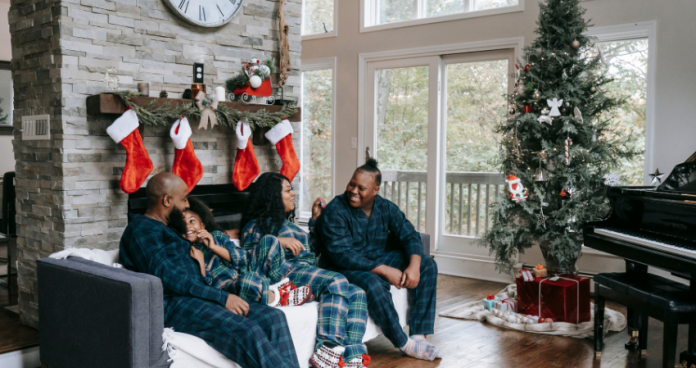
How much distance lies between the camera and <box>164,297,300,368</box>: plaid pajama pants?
2.14 metres

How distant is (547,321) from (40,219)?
112 inches

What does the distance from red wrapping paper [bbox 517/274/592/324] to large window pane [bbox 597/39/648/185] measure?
1.05m

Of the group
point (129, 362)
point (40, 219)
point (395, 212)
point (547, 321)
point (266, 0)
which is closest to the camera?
point (129, 362)

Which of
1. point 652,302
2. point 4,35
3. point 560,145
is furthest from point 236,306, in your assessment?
point 4,35

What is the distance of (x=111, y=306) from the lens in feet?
6.78

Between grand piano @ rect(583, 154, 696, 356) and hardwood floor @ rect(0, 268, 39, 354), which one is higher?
grand piano @ rect(583, 154, 696, 356)

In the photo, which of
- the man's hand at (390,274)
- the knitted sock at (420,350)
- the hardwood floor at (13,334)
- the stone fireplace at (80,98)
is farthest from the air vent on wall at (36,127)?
the knitted sock at (420,350)

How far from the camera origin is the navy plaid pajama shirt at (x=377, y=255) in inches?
111

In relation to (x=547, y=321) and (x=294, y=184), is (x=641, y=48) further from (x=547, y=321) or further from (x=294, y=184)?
(x=294, y=184)

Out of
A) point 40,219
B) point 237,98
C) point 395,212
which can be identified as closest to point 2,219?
point 40,219

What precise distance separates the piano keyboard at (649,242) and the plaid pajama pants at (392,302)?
918 millimetres

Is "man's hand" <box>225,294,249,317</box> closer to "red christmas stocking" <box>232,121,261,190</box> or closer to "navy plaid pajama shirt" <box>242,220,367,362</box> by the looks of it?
"navy plaid pajama shirt" <box>242,220,367,362</box>

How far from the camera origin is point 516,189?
12.2ft

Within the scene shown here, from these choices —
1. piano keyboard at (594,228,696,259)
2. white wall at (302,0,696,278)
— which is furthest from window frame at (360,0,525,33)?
piano keyboard at (594,228,696,259)
